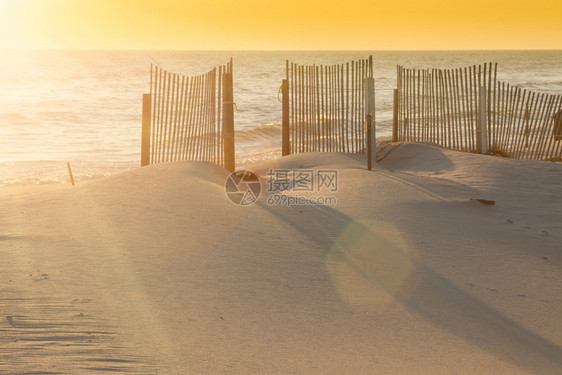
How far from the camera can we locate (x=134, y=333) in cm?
288

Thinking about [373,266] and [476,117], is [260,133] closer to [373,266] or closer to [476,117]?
[476,117]

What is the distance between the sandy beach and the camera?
278cm

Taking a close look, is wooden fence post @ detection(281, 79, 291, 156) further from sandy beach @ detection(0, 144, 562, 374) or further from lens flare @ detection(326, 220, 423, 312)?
lens flare @ detection(326, 220, 423, 312)

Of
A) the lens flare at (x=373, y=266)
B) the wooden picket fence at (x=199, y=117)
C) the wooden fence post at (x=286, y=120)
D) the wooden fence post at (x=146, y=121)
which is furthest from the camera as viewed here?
the wooden fence post at (x=286, y=120)

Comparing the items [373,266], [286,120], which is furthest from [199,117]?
[373,266]

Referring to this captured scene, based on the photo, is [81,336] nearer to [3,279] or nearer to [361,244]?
[3,279]

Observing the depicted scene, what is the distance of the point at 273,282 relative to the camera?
367cm

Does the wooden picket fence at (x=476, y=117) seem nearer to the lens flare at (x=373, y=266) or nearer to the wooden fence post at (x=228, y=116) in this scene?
the wooden fence post at (x=228, y=116)

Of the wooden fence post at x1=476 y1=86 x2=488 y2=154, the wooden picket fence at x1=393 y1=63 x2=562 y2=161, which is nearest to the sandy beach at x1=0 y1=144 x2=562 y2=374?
the wooden fence post at x1=476 y1=86 x2=488 y2=154

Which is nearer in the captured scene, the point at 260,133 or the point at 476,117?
the point at 476,117

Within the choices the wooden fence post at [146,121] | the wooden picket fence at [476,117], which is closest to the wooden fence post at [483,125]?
the wooden picket fence at [476,117]

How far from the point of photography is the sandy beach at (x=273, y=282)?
2.78 metres

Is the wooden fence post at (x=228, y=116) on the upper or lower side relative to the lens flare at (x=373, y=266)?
upper

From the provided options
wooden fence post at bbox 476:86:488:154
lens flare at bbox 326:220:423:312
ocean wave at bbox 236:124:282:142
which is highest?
wooden fence post at bbox 476:86:488:154
